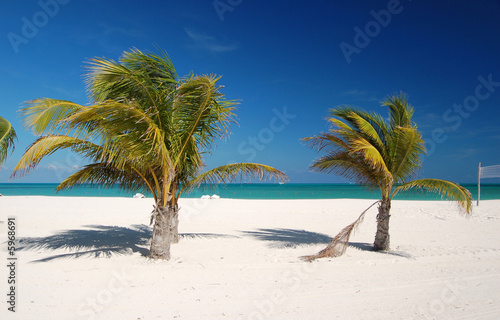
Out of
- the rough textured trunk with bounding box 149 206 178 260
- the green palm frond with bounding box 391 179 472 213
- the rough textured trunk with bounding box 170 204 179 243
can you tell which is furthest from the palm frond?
the green palm frond with bounding box 391 179 472 213

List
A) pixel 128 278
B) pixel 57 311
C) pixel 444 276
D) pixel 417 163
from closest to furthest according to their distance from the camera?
pixel 57 311
pixel 128 278
pixel 444 276
pixel 417 163

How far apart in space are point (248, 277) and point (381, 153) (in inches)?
189

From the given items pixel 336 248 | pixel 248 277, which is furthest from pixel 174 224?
pixel 336 248

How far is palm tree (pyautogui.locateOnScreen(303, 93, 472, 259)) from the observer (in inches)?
289

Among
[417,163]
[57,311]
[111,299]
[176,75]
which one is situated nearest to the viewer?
[57,311]

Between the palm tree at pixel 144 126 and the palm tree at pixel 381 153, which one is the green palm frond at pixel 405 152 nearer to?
the palm tree at pixel 381 153

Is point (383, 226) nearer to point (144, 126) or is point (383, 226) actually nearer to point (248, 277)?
point (248, 277)

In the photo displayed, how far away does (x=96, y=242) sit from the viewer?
8.09 m

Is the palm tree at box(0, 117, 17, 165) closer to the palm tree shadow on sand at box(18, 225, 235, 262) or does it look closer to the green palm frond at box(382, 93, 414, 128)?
the palm tree shadow on sand at box(18, 225, 235, 262)

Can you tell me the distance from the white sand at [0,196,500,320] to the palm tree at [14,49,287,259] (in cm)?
135

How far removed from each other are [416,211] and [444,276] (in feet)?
42.2

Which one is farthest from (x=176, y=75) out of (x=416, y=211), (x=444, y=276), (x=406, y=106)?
(x=416, y=211)

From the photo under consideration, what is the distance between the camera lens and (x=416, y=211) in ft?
56.2

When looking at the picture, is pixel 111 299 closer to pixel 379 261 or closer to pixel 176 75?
pixel 176 75
